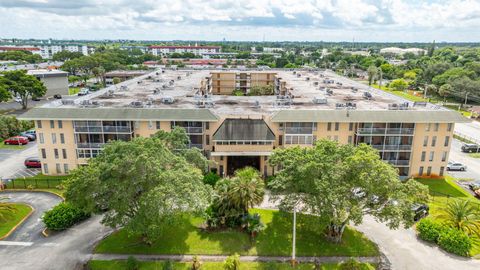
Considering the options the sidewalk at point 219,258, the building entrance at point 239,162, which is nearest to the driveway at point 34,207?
the sidewalk at point 219,258

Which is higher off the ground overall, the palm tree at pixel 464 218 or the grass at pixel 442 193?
the palm tree at pixel 464 218

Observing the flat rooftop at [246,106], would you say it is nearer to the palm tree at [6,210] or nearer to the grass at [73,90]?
the palm tree at [6,210]

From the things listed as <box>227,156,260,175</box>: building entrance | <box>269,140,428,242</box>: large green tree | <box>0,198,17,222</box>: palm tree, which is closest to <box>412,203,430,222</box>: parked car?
<box>269,140,428,242</box>: large green tree

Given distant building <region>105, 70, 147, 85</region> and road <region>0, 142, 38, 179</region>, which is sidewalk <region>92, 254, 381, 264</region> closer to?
road <region>0, 142, 38, 179</region>

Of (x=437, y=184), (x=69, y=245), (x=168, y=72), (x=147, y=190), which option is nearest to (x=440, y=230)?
(x=437, y=184)

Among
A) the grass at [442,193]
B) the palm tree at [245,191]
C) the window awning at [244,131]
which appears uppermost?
the window awning at [244,131]

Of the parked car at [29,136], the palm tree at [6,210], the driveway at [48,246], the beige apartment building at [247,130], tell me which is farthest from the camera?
the parked car at [29,136]
